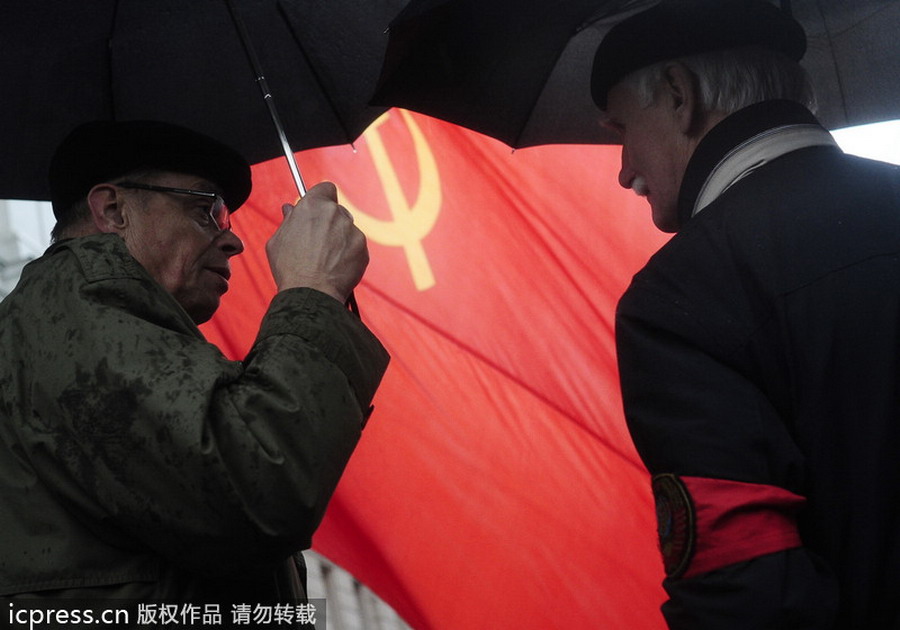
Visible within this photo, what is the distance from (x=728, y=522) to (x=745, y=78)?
0.81 m

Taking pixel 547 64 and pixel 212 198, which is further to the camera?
pixel 547 64

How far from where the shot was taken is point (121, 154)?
1982 millimetres

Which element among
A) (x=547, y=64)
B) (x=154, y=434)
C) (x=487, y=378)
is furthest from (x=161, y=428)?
(x=487, y=378)

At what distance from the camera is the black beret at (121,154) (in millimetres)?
1978

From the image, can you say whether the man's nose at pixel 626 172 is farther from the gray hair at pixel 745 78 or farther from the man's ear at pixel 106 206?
the man's ear at pixel 106 206

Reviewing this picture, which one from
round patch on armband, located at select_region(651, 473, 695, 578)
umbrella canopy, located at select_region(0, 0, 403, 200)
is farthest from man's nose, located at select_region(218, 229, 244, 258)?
round patch on armband, located at select_region(651, 473, 695, 578)

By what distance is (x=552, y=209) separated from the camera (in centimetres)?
317

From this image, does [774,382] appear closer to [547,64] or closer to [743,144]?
[743,144]

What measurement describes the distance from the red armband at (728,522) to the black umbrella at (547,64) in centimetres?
113

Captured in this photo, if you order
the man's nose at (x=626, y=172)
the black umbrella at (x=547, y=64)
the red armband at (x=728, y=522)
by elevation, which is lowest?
the red armband at (x=728, y=522)

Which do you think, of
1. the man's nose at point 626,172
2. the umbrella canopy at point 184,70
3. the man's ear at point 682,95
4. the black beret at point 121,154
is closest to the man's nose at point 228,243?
the black beret at point 121,154

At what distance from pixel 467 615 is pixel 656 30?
5.69ft

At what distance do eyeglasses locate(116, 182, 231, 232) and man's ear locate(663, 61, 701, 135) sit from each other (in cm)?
95

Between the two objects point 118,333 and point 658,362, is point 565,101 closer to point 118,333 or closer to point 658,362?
point 658,362
